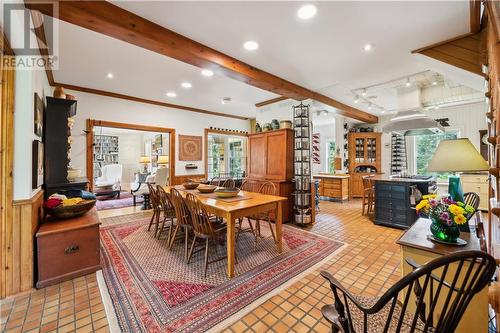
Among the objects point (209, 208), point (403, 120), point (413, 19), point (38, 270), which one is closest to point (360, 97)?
point (403, 120)

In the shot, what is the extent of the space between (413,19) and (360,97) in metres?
2.79

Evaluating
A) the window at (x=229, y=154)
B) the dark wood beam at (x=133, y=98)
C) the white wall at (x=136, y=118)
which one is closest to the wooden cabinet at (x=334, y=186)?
the window at (x=229, y=154)

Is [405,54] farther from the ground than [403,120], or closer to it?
farther from the ground

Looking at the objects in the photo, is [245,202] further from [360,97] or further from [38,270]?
[360,97]

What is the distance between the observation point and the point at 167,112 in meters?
5.78

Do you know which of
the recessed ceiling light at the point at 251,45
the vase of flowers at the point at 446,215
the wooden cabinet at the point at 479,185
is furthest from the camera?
the wooden cabinet at the point at 479,185

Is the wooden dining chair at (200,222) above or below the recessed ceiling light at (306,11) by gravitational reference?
below

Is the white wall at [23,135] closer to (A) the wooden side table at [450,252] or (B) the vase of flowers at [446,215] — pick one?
(A) the wooden side table at [450,252]

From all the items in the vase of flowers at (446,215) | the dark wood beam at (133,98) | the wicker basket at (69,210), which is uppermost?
the dark wood beam at (133,98)

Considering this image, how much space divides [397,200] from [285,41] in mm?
3507

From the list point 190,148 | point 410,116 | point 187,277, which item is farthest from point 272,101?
point 187,277

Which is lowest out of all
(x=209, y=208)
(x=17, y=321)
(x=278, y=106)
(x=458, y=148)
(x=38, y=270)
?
(x=17, y=321)

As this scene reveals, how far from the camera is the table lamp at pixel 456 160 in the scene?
1.73m

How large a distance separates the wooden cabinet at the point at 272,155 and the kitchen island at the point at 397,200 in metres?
1.80
